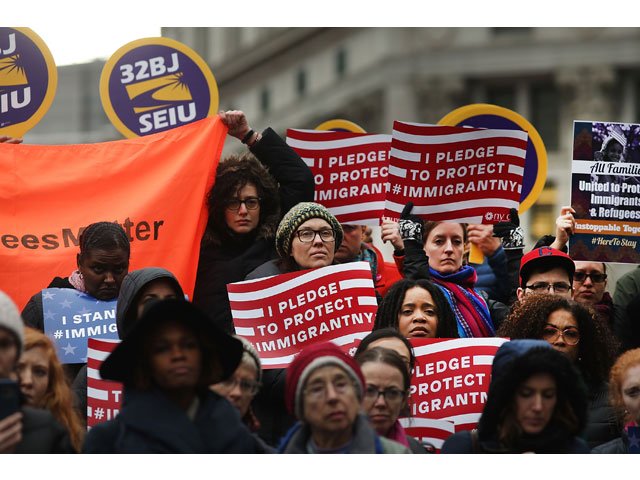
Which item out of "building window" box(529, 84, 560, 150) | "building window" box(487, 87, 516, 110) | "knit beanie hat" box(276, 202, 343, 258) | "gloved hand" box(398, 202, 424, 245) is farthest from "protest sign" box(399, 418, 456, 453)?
"building window" box(487, 87, 516, 110)

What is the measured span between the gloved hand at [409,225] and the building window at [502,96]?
142 feet

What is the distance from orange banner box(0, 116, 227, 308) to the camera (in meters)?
9.55

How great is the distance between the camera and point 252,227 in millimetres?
9336

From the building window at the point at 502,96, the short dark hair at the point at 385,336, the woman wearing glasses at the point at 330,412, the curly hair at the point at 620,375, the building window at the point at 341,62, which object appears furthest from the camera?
the building window at the point at 341,62

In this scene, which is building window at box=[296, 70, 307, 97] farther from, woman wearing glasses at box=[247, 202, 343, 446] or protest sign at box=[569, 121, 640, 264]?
woman wearing glasses at box=[247, 202, 343, 446]

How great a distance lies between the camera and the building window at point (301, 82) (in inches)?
2234

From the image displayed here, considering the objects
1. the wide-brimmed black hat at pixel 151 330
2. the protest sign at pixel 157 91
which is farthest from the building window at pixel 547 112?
the wide-brimmed black hat at pixel 151 330

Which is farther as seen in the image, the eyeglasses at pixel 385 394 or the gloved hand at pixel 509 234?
the gloved hand at pixel 509 234

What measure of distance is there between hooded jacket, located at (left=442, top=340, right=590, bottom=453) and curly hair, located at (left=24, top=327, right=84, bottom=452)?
1.64 meters

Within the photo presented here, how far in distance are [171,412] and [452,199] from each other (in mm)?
3914

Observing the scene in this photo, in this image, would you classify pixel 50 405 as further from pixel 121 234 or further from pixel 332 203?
pixel 332 203

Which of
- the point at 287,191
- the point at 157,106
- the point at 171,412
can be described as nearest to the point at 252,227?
the point at 287,191

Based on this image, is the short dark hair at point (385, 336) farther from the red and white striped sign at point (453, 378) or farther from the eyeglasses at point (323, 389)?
the eyeglasses at point (323, 389)

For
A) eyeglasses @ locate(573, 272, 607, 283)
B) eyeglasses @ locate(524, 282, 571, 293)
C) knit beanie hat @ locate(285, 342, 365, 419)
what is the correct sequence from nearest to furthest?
knit beanie hat @ locate(285, 342, 365, 419), eyeglasses @ locate(524, 282, 571, 293), eyeglasses @ locate(573, 272, 607, 283)
